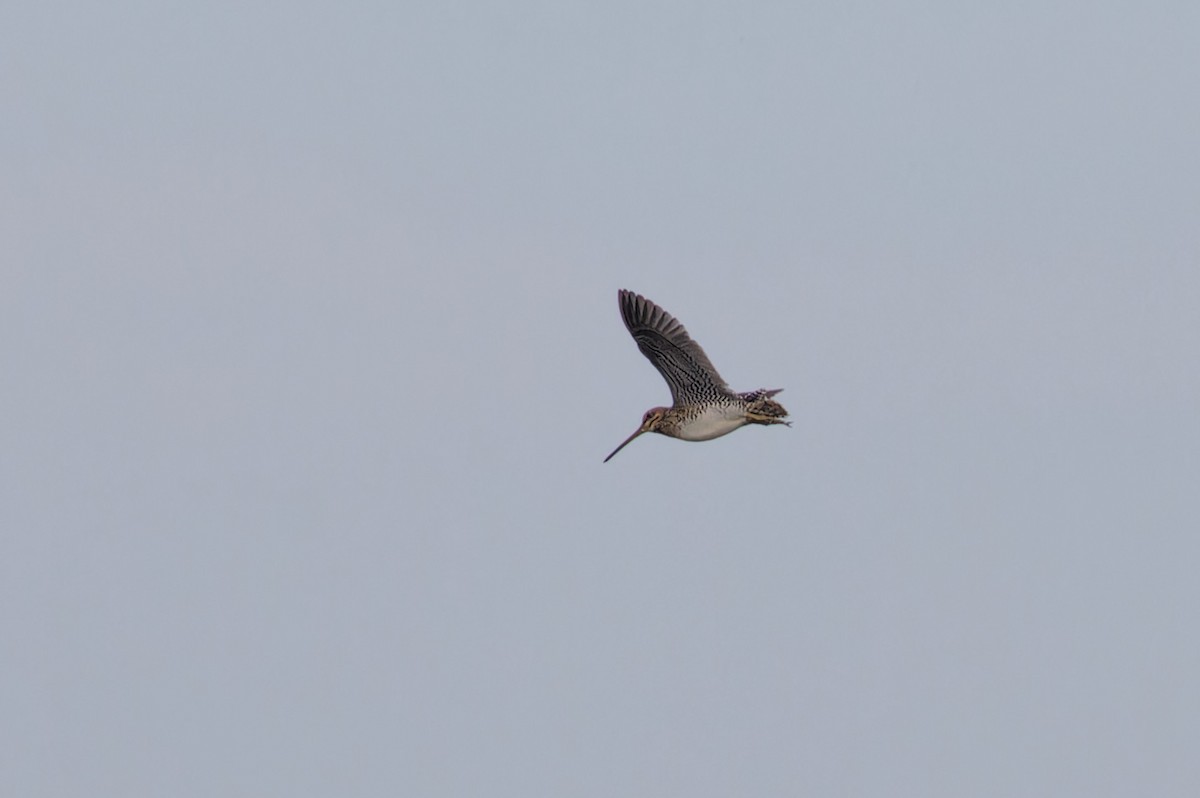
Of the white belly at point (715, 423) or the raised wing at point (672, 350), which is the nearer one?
the white belly at point (715, 423)

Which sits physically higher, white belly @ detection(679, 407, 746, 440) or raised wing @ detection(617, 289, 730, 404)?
raised wing @ detection(617, 289, 730, 404)

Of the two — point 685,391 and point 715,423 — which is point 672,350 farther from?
point 715,423

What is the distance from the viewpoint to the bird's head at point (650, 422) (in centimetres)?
2677

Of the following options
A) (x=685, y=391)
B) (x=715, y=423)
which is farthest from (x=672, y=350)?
(x=715, y=423)

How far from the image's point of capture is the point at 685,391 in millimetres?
26703

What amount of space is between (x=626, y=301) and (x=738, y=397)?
8.38 feet

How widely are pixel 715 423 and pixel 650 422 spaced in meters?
1.28

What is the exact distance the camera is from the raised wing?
86.9 ft

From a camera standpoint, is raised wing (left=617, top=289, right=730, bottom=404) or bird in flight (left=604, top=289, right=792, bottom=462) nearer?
bird in flight (left=604, top=289, right=792, bottom=462)

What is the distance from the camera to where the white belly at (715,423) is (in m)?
26.0

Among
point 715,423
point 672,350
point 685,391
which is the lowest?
point 715,423

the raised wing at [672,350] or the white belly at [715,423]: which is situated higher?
the raised wing at [672,350]

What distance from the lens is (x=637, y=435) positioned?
27.2m

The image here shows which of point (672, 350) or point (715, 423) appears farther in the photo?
point (672, 350)
